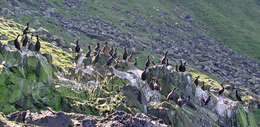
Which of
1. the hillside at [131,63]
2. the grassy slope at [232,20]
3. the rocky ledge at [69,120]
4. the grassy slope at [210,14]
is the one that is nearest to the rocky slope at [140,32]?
the hillside at [131,63]

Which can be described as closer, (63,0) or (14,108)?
(14,108)

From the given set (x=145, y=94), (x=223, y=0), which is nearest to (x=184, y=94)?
(x=145, y=94)

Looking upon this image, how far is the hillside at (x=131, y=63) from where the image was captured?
1230 inches

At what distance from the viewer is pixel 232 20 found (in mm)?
168000

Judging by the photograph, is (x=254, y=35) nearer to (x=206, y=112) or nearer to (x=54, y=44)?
(x=54, y=44)

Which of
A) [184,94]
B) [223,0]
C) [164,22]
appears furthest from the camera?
[223,0]

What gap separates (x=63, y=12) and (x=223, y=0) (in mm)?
98625

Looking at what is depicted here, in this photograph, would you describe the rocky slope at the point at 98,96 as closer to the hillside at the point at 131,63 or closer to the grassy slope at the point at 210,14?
the hillside at the point at 131,63

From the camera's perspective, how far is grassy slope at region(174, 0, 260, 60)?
14631 cm

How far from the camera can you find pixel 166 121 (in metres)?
35.4

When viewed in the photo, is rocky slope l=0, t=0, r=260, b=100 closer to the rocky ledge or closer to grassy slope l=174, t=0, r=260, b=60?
grassy slope l=174, t=0, r=260, b=60

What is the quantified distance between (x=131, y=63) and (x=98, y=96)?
10.8 m

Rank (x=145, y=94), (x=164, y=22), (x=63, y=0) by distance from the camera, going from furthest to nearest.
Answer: (x=164, y=22)
(x=63, y=0)
(x=145, y=94)

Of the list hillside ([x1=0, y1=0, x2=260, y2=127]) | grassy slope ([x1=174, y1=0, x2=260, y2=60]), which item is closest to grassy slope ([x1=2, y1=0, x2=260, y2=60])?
grassy slope ([x1=174, y1=0, x2=260, y2=60])
